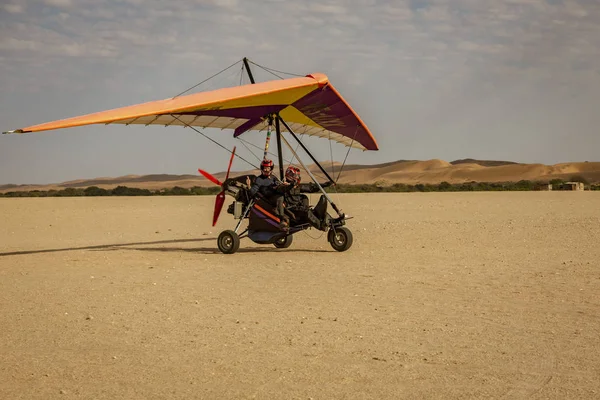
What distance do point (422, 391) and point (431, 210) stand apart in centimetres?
2059

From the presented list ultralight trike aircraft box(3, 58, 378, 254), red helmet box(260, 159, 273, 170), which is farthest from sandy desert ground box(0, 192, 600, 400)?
red helmet box(260, 159, 273, 170)

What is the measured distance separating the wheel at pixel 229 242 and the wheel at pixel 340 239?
1.61 metres

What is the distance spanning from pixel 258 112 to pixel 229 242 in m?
2.50

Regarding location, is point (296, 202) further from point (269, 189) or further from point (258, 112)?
point (258, 112)

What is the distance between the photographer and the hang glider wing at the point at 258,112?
1207 cm

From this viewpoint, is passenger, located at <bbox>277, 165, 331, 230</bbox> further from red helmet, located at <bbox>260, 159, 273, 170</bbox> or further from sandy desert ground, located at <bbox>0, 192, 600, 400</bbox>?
sandy desert ground, located at <bbox>0, 192, 600, 400</bbox>

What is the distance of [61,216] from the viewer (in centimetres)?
2602

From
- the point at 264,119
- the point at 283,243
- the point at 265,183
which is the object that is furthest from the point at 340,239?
the point at 264,119

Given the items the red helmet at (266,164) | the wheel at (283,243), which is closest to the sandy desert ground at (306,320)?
the wheel at (283,243)

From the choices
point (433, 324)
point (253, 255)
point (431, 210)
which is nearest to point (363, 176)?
point (431, 210)

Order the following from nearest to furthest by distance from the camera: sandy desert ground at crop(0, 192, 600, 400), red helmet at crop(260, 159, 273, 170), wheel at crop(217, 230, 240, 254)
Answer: sandy desert ground at crop(0, 192, 600, 400)
wheel at crop(217, 230, 240, 254)
red helmet at crop(260, 159, 273, 170)

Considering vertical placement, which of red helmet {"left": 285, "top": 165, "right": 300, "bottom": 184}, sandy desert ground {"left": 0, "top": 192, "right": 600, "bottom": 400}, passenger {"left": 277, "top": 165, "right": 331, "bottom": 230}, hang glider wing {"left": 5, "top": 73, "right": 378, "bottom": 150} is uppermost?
hang glider wing {"left": 5, "top": 73, "right": 378, "bottom": 150}

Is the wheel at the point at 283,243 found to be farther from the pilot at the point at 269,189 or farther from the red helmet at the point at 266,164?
the red helmet at the point at 266,164

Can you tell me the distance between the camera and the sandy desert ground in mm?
5984
